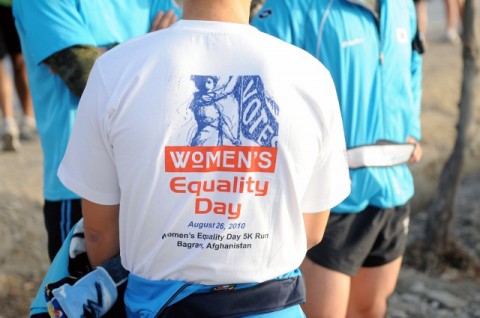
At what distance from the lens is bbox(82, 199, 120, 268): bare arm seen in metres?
2.12

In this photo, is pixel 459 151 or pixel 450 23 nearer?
pixel 459 151

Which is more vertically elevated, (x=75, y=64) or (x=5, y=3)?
(x=75, y=64)

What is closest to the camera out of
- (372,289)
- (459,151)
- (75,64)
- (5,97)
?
(75,64)

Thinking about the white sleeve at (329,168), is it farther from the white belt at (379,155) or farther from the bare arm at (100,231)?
the white belt at (379,155)

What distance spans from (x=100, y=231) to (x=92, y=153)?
0.25m

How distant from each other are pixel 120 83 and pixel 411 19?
6.12 ft

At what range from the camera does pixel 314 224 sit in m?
2.25

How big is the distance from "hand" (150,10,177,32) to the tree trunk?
7.61 ft

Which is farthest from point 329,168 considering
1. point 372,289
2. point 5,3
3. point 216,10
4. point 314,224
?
point 5,3

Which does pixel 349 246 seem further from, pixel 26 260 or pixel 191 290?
pixel 26 260

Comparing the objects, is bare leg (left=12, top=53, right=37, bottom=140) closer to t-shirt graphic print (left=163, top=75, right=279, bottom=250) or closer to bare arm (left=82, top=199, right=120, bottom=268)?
bare arm (left=82, top=199, right=120, bottom=268)

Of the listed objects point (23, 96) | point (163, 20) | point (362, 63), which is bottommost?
point (23, 96)

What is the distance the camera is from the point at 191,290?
2.04 m

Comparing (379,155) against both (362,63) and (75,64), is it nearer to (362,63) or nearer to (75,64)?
(362,63)
